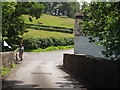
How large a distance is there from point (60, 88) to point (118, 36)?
390 cm

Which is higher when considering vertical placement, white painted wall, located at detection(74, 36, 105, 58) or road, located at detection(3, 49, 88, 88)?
white painted wall, located at detection(74, 36, 105, 58)

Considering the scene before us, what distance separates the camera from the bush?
5130 cm

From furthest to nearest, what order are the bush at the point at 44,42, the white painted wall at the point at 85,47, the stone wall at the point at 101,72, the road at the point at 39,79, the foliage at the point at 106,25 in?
1. the bush at the point at 44,42
2. the white painted wall at the point at 85,47
3. the road at the point at 39,79
4. the foliage at the point at 106,25
5. the stone wall at the point at 101,72

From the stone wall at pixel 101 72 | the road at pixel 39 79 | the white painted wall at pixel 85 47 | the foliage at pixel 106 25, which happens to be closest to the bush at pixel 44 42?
the white painted wall at pixel 85 47

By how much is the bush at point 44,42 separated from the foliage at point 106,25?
121 ft

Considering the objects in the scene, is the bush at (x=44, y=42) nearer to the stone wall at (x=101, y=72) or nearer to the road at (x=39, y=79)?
the road at (x=39, y=79)

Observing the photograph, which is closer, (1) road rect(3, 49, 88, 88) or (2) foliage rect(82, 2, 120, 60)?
(2) foliage rect(82, 2, 120, 60)

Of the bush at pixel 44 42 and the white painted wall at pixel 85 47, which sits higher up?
the white painted wall at pixel 85 47

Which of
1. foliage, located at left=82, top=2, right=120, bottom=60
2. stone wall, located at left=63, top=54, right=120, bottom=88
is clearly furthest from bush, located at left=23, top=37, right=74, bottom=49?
stone wall, located at left=63, top=54, right=120, bottom=88

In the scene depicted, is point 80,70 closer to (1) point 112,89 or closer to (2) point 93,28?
(2) point 93,28

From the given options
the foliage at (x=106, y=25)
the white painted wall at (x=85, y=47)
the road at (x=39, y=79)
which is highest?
the foliage at (x=106, y=25)

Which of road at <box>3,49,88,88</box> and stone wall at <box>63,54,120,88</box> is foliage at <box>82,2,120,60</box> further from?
road at <box>3,49,88,88</box>

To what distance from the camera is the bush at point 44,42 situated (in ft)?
168

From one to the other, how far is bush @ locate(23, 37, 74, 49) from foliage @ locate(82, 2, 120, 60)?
36738 millimetres
